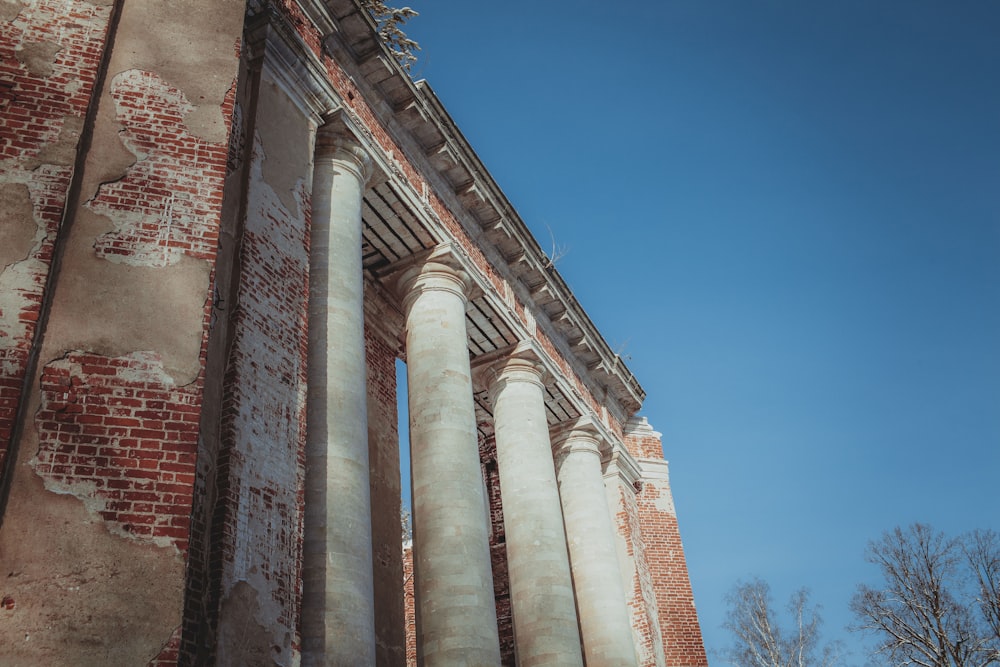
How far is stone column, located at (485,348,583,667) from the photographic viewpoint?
13453 millimetres

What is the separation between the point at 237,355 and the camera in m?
7.97

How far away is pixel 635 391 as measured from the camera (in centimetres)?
2283

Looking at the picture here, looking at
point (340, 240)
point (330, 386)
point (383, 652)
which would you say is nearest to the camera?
point (330, 386)

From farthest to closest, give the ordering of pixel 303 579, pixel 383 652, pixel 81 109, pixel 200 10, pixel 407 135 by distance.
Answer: pixel 407 135
pixel 383 652
pixel 200 10
pixel 303 579
pixel 81 109

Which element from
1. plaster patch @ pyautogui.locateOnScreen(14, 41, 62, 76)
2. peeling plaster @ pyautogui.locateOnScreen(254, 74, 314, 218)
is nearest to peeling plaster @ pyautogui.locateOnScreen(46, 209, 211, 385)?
plaster patch @ pyautogui.locateOnScreen(14, 41, 62, 76)

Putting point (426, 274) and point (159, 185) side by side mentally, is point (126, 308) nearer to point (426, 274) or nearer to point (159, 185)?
point (159, 185)

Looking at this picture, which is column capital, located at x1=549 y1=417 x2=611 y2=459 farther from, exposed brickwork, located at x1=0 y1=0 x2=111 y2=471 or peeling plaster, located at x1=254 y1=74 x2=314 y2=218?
exposed brickwork, located at x1=0 y1=0 x2=111 y2=471

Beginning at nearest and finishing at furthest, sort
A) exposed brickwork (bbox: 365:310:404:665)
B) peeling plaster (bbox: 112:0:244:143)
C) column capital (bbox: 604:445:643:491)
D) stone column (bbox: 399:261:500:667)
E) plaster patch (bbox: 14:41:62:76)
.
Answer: plaster patch (bbox: 14:41:62:76) → peeling plaster (bbox: 112:0:244:143) → stone column (bbox: 399:261:500:667) → exposed brickwork (bbox: 365:310:404:665) → column capital (bbox: 604:445:643:491)

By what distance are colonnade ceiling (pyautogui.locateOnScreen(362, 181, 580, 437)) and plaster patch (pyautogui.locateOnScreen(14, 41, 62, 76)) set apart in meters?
5.68

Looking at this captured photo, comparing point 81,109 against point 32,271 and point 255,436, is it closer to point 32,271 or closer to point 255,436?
point 32,271

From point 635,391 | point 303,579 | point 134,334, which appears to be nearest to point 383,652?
point 303,579

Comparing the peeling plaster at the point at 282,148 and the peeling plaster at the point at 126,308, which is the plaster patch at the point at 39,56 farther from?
the peeling plaster at the point at 282,148

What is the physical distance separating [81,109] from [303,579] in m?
4.59

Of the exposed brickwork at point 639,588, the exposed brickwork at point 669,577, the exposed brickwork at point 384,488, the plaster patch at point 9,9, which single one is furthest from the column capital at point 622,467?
the plaster patch at point 9,9
